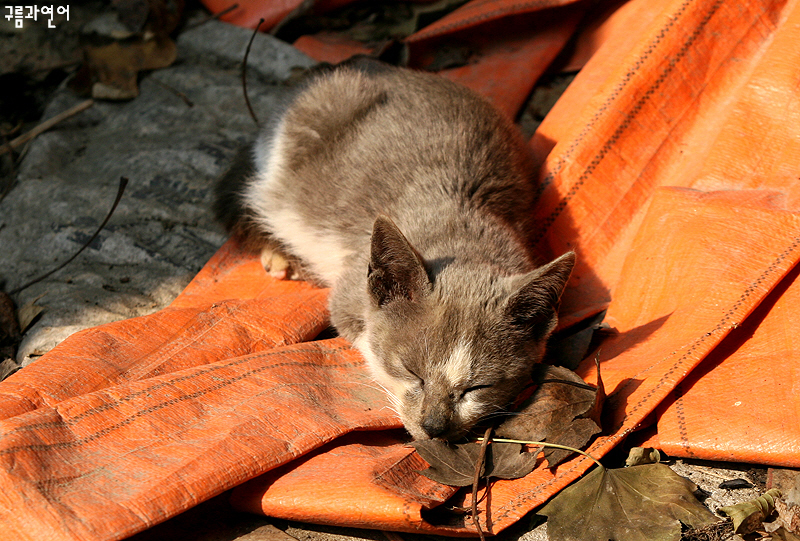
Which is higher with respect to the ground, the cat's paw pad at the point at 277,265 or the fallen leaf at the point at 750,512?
the cat's paw pad at the point at 277,265

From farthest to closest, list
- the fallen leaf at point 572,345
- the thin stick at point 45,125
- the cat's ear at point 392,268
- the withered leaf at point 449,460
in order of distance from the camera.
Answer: the thin stick at point 45,125
the fallen leaf at point 572,345
the cat's ear at point 392,268
the withered leaf at point 449,460

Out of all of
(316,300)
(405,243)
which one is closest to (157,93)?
(316,300)

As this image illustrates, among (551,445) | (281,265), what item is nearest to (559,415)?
(551,445)

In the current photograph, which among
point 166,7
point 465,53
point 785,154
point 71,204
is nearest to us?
point 785,154

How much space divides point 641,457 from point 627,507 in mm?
274

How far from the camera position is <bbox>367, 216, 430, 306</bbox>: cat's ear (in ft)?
7.97

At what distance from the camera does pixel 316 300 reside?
10.2 ft

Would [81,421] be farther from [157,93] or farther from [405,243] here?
[157,93]

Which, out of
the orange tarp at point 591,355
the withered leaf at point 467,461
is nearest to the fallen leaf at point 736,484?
the orange tarp at point 591,355

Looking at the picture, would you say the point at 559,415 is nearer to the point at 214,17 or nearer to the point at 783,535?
the point at 783,535

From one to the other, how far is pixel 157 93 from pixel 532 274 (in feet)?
10.9

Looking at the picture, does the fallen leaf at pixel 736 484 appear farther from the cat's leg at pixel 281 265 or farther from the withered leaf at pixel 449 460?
the cat's leg at pixel 281 265

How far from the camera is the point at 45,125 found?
441 centimetres

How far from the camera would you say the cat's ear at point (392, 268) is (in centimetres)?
243
